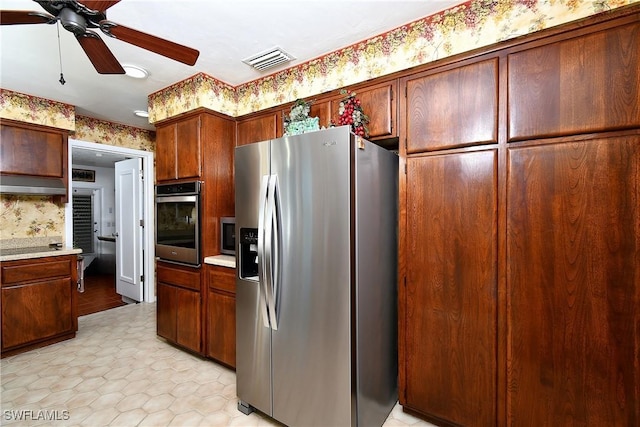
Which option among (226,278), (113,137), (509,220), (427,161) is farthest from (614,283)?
(113,137)

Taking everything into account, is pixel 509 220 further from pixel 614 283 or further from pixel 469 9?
pixel 469 9

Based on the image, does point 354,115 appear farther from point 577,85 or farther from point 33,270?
point 33,270

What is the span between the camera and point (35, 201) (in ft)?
11.0

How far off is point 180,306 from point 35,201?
7.48 feet

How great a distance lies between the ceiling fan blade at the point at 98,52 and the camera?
1.46 m

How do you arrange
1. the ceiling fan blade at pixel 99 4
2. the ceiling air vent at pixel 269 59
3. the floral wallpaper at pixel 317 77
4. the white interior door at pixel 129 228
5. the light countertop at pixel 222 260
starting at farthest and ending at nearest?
the white interior door at pixel 129 228, the light countertop at pixel 222 260, the ceiling air vent at pixel 269 59, the floral wallpaper at pixel 317 77, the ceiling fan blade at pixel 99 4

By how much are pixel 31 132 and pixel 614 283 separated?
493 cm

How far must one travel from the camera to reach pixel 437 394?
71.1 inches

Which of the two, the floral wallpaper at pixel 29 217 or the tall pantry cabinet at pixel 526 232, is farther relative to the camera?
the floral wallpaper at pixel 29 217

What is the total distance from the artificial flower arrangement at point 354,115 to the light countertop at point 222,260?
1.38 meters

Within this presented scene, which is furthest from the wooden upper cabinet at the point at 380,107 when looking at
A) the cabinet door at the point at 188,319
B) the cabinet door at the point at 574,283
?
the cabinet door at the point at 188,319

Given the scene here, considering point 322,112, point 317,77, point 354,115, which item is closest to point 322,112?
point 322,112

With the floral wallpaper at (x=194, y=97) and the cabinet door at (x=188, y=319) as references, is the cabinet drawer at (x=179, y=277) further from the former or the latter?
the floral wallpaper at (x=194, y=97)

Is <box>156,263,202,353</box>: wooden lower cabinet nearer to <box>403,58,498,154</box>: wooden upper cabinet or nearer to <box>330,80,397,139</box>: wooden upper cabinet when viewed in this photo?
<box>330,80,397,139</box>: wooden upper cabinet
